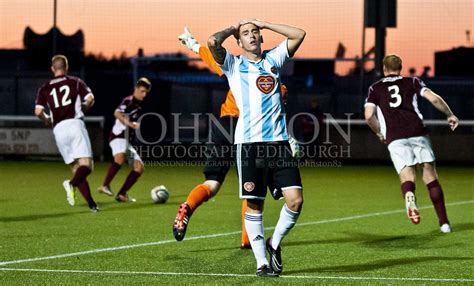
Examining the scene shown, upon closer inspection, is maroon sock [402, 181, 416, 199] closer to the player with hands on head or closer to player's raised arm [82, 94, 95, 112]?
the player with hands on head

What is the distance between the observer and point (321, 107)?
2950 centimetres

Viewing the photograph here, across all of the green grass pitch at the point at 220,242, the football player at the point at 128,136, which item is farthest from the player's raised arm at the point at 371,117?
the football player at the point at 128,136

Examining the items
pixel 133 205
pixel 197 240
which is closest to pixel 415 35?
pixel 133 205

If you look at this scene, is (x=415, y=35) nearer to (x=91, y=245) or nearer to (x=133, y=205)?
(x=133, y=205)

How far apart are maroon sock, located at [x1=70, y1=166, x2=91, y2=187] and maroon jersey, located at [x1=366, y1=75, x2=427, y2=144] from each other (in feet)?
14.1

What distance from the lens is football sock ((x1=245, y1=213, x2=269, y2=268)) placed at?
841cm

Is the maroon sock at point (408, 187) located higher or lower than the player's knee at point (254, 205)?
lower

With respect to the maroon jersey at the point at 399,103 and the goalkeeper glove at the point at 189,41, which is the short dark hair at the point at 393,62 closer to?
the maroon jersey at the point at 399,103

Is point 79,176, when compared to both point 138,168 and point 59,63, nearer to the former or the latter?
point 59,63

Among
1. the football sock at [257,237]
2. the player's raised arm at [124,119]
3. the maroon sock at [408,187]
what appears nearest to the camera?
the football sock at [257,237]

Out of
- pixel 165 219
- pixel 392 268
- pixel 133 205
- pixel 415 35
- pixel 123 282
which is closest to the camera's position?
pixel 123 282

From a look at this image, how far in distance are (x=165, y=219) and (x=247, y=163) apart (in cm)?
522

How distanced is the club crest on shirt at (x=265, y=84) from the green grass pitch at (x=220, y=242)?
152cm

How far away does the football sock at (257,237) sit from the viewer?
841 cm
